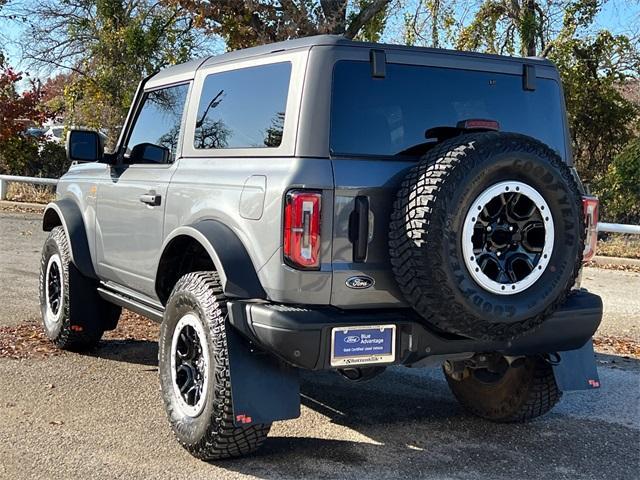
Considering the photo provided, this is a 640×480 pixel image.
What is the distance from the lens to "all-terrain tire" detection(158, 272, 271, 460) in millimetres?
3631

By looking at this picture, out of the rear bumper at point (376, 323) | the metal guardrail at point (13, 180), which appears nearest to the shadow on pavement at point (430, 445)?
the rear bumper at point (376, 323)

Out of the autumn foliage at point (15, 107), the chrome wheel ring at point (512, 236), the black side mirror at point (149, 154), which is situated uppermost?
the autumn foliage at point (15, 107)

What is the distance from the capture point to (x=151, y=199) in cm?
461

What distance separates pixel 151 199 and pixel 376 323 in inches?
69.2

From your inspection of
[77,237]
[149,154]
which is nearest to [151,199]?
[149,154]

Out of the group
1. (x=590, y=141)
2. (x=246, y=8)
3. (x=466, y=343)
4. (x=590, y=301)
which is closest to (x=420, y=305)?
(x=466, y=343)

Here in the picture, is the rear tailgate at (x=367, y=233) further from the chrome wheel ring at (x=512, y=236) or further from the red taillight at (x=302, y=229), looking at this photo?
the chrome wheel ring at (x=512, y=236)

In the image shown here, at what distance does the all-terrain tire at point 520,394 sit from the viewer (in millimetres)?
4512

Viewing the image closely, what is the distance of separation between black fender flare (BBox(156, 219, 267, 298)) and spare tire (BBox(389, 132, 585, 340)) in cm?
66

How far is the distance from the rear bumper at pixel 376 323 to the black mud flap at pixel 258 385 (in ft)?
0.37

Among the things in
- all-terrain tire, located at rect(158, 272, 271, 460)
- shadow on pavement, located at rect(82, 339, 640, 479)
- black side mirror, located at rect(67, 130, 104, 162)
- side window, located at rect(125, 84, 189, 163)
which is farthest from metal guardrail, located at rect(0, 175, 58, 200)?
all-terrain tire, located at rect(158, 272, 271, 460)

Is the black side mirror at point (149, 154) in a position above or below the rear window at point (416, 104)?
below

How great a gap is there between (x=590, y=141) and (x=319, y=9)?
20.0 ft

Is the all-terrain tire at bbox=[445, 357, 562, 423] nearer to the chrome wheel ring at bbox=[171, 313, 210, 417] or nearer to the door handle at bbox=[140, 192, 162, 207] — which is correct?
the chrome wheel ring at bbox=[171, 313, 210, 417]
